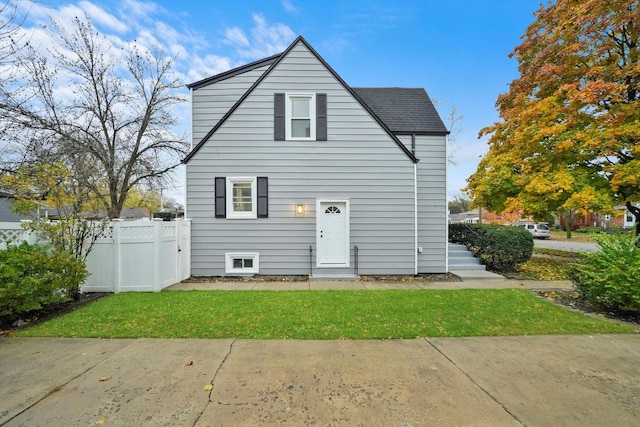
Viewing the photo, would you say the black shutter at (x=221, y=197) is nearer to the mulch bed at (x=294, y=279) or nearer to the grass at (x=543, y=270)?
the mulch bed at (x=294, y=279)

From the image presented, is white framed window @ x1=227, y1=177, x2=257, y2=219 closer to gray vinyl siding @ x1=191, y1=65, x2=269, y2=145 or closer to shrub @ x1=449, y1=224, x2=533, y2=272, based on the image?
gray vinyl siding @ x1=191, y1=65, x2=269, y2=145

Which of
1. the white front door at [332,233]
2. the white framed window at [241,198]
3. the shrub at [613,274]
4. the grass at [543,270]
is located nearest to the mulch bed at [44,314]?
the white framed window at [241,198]

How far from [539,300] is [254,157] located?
801 cm

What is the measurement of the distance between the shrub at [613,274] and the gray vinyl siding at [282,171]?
4.76 meters

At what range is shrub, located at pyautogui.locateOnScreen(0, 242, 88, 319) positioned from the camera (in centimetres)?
429

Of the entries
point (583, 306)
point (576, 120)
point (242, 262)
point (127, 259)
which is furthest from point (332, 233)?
point (576, 120)

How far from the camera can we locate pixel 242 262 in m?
8.28

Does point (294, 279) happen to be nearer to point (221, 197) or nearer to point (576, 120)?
point (221, 197)

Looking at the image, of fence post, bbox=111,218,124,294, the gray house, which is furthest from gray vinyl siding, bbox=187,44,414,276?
fence post, bbox=111,218,124,294

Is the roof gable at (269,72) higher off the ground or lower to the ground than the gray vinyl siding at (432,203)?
higher

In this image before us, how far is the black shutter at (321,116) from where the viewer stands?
818 cm

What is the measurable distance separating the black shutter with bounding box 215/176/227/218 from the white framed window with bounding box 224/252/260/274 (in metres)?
1.26

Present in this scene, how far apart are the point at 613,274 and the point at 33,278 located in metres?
10.1

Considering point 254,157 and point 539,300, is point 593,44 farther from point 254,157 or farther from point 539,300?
point 254,157
